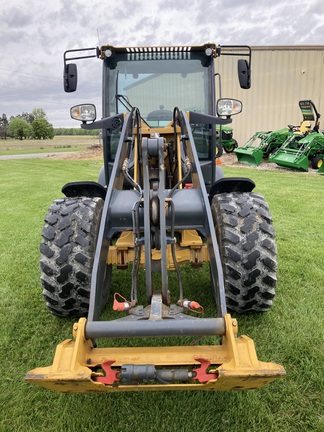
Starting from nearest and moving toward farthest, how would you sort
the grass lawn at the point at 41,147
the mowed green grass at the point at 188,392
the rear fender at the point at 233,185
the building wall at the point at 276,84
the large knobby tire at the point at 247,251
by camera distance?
1. the mowed green grass at the point at 188,392
2. the large knobby tire at the point at 247,251
3. the rear fender at the point at 233,185
4. the building wall at the point at 276,84
5. the grass lawn at the point at 41,147

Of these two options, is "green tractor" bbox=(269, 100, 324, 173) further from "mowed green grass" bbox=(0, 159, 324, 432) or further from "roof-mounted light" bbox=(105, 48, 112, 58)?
"roof-mounted light" bbox=(105, 48, 112, 58)

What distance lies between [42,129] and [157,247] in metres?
76.8

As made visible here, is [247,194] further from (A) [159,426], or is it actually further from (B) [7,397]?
(B) [7,397]

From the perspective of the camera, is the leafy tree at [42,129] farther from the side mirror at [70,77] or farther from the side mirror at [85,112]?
the side mirror at [85,112]

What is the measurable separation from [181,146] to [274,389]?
2049 millimetres

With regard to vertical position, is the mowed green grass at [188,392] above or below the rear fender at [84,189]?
below

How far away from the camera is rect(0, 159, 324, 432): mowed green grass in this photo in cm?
205

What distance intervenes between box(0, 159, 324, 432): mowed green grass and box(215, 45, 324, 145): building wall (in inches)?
605

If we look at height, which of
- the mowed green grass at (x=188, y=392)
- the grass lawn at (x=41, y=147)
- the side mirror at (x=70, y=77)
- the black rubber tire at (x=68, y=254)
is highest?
the side mirror at (x=70, y=77)

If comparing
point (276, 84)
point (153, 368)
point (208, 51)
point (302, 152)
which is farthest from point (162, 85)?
point (276, 84)

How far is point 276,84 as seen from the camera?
60.8 ft

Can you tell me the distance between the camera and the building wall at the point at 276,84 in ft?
60.3

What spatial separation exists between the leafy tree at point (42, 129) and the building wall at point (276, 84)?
61.5 metres

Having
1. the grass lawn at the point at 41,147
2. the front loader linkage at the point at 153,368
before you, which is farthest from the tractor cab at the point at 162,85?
the grass lawn at the point at 41,147
